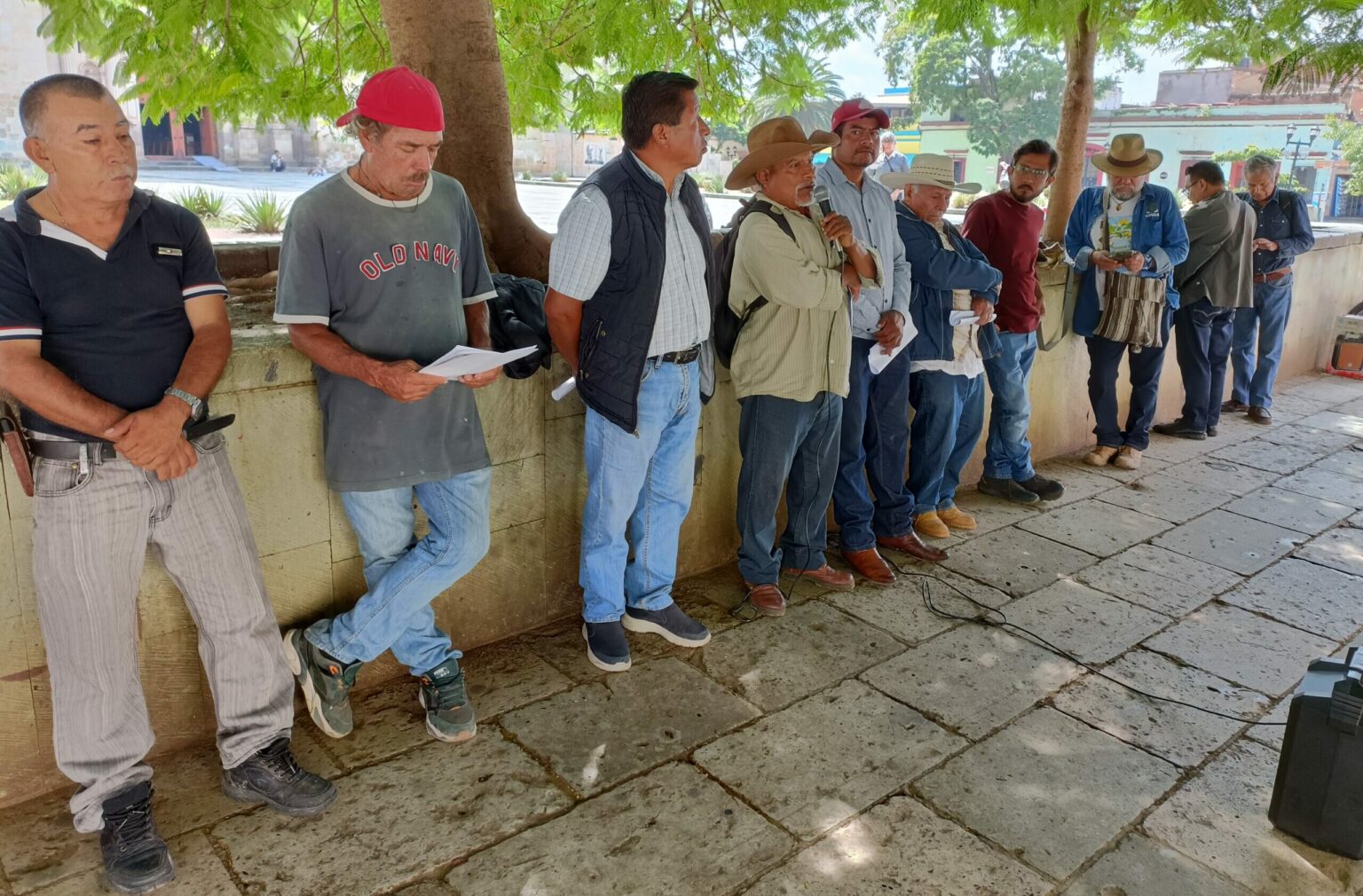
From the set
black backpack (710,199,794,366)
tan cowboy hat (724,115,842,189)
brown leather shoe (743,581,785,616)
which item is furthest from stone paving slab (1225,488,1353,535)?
tan cowboy hat (724,115,842,189)

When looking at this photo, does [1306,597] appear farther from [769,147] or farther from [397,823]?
[397,823]

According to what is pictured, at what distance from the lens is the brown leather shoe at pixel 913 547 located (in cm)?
495

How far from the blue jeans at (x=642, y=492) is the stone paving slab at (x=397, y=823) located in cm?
78

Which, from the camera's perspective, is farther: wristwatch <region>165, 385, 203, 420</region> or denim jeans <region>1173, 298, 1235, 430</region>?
denim jeans <region>1173, 298, 1235, 430</region>

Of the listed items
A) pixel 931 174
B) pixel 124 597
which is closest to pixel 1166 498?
pixel 931 174

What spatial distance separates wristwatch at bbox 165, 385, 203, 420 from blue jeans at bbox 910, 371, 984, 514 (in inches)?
138

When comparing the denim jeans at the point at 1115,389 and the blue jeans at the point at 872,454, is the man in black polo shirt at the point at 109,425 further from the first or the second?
the denim jeans at the point at 1115,389

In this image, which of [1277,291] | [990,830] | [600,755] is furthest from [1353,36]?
[600,755]

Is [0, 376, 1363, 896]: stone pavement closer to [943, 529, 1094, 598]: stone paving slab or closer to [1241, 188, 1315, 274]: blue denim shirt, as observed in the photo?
[943, 529, 1094, 598]: stone paving slab

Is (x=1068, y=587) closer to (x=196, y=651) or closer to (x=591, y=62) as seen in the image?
(x=196, y=651)

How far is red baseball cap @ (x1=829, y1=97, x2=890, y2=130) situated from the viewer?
14.3 feet

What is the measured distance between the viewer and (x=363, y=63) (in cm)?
679

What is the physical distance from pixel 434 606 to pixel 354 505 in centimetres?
78

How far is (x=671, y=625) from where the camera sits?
13.1ft
